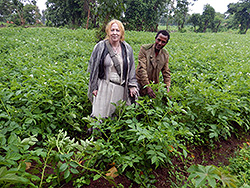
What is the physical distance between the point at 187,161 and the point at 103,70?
6.30 feet

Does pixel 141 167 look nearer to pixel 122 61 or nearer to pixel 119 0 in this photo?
pixel 122 61

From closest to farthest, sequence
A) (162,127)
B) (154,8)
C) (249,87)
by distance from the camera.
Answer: (162,127)
(249,87)
(154,8)

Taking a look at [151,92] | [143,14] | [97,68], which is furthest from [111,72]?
[143,14]

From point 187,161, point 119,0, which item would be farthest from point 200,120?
point 119,0

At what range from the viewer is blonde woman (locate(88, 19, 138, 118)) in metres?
2.66

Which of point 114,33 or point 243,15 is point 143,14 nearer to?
point 114,33

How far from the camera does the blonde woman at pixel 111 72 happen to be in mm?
2662

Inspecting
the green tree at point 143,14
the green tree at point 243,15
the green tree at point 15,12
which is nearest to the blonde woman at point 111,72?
the green tree at point 143,14

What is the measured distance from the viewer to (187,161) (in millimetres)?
2795

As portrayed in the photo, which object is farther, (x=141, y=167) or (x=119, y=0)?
(x=119, y=0)

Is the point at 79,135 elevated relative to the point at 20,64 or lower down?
lower down

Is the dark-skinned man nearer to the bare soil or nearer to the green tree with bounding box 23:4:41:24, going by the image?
the bare soil

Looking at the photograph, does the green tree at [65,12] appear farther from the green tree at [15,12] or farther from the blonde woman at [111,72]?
the blonde woman at [111,72]

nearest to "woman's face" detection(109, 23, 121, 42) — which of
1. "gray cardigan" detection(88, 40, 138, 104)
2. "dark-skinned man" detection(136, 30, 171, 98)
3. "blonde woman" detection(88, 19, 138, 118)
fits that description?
"blonde woman" detection(88, 19, 138, 118)
